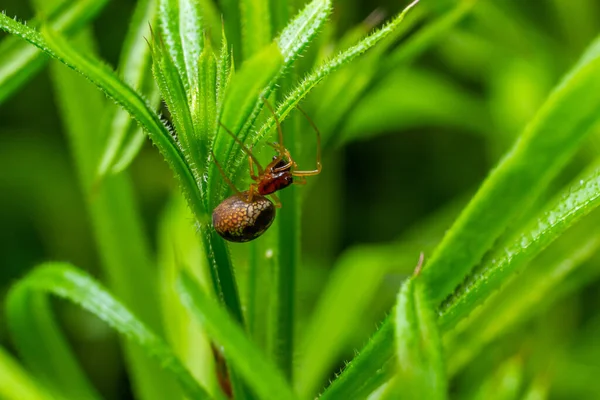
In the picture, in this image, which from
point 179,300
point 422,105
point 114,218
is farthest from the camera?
point 422,105

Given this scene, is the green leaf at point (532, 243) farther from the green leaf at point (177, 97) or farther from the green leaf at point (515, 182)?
the green leaf at point (177, 97)

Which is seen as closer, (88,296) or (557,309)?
(88,296)

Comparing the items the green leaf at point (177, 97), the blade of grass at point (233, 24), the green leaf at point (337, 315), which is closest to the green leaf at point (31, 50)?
the blade of grass at point (233, 24)

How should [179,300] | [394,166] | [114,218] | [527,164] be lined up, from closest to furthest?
1. [527,164]
2. [179,300]
3. [114,218]
4. [394,166]

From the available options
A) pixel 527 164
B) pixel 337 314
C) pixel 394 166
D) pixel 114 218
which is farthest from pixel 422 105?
pixel 527 164

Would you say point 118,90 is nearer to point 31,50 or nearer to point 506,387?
point 31,50

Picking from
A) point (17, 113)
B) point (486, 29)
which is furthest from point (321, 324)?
point (17, 113)

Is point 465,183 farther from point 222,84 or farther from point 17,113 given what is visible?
point 222,84

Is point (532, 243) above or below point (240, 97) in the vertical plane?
below
